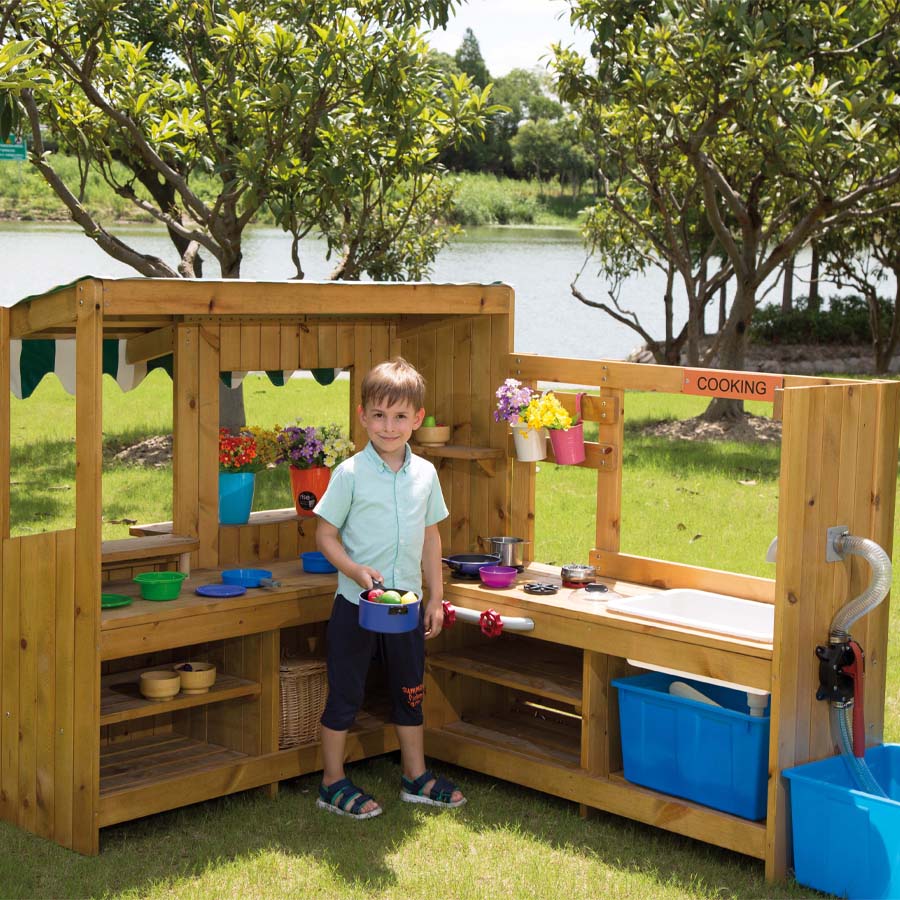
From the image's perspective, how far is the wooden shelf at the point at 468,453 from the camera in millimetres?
5336

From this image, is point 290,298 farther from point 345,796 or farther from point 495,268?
point 495,268

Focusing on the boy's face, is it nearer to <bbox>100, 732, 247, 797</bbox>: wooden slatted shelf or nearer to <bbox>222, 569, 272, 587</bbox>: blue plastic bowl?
<bbox>222, 569, 272, 587</bbox>: blue plastic bowl

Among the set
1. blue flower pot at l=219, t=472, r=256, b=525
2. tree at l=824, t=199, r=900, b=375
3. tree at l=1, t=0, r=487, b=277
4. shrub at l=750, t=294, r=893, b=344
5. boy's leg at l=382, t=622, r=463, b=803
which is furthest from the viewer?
shrub at l=750, t=294, r=893, b=344

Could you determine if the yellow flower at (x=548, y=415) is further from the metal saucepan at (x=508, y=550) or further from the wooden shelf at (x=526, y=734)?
the wooden shelf at (x=526, y=734)

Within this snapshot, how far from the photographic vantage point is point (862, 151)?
9750 mm

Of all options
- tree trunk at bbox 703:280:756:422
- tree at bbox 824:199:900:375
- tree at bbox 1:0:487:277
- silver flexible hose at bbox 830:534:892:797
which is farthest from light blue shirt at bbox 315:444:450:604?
tree at bbox 824:199:900:375

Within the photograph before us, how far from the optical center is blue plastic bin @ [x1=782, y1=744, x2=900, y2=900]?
3.75 meters

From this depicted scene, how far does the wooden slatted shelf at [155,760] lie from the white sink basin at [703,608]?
58.2 inches

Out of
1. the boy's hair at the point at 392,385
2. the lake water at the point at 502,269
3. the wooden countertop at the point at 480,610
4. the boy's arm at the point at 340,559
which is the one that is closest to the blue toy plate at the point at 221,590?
the wooden countertop at the point at 480,610

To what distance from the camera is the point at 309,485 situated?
5539 mm

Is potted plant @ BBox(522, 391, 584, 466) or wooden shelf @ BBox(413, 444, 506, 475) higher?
potted plant @ BBox(522, 391, 584, 466)

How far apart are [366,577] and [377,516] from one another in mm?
240

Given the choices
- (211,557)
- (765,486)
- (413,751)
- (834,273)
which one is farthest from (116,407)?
(834,273)

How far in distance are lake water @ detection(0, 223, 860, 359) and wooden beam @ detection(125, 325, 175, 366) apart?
1066cm
